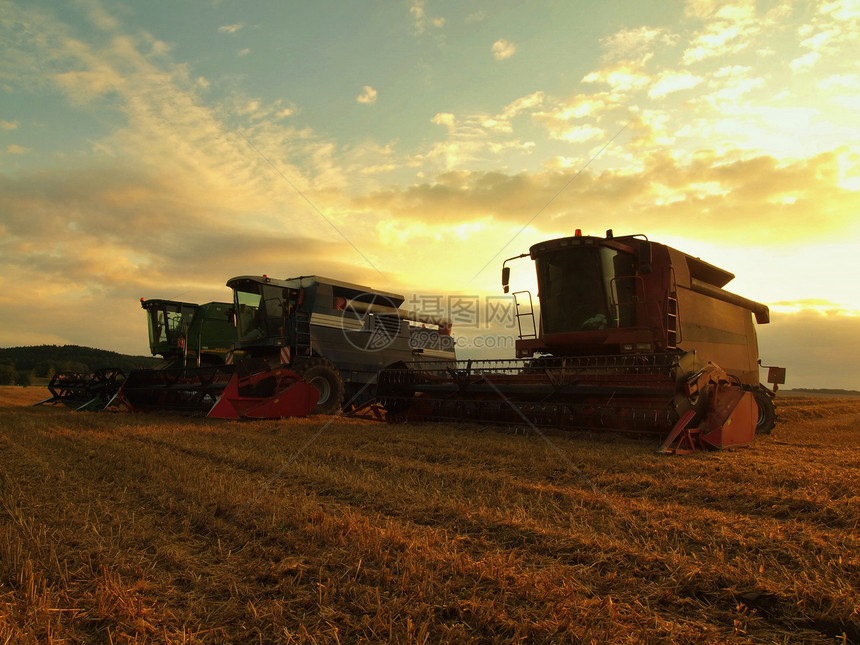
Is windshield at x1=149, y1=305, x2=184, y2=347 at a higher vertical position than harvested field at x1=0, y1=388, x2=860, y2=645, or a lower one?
higher

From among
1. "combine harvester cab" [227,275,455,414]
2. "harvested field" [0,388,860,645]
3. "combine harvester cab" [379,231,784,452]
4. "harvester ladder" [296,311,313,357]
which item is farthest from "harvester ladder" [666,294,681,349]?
"harvester ladder" [296,311,313,357]

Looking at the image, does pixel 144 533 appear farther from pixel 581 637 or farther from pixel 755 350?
pixel 755 350

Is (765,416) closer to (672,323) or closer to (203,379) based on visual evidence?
(672,323)

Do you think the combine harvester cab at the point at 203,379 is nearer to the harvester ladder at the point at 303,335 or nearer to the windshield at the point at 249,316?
the windshield at the point at 249,316

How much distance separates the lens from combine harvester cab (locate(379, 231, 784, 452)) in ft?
21.8

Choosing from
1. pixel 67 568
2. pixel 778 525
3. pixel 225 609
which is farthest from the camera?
pixel 778 525

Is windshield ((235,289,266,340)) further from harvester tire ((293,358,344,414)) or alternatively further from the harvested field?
the harvested field

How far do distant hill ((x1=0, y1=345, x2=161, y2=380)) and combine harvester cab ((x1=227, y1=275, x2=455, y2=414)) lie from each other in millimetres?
30014

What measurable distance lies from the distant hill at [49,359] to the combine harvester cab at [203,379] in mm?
23814

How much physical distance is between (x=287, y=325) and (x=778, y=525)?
10224 millimetres

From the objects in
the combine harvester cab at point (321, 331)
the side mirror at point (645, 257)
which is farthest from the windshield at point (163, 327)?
the side mirror at point (645, 257)

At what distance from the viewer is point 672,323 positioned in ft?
26.2

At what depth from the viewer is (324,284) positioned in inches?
486

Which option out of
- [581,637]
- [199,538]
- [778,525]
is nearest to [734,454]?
[778,525]
